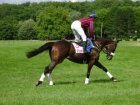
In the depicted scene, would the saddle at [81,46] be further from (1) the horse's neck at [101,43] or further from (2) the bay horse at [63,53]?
(1) the horse's neck at [101,43]

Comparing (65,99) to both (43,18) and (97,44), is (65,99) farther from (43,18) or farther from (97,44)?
(43,18)

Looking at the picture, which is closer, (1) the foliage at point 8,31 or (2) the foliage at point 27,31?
(2) the foliage at point 27,31

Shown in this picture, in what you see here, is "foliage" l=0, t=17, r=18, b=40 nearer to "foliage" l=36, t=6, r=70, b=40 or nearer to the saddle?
"foliage" l=36, t=6, r=70, b=40

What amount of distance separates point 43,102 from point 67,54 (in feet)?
19.8

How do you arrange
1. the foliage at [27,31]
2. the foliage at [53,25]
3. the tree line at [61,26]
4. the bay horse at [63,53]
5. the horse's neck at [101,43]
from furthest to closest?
the foliage at [27,31], the tree line at [61,26], the foliage at [53,25], the horse's neck at [101,43], the bay horse at [63,53]

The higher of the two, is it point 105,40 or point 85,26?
point 85,26

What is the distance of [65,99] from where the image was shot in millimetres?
11648

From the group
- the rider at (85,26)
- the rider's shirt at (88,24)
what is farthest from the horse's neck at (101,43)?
the rider's shirt at (88,24)

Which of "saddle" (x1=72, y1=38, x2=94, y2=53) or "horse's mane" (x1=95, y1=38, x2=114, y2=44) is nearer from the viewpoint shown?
"saddle" (x1=72, y1=38, x2=94, y2=53)

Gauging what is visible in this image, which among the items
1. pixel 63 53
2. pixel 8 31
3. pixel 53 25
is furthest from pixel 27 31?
pixel 63 53

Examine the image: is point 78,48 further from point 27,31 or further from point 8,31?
point 8,31

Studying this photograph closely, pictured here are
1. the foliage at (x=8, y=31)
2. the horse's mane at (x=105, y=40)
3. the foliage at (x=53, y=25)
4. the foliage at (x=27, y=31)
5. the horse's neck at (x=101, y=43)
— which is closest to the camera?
the horse's neck at (x=101, y=43)

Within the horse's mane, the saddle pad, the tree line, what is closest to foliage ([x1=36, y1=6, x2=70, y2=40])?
the tree line

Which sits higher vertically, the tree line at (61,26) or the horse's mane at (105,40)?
the horse's mane at (105,40)
